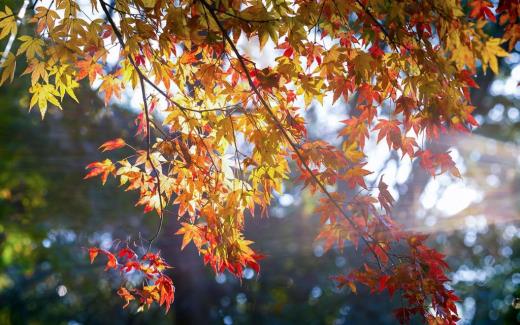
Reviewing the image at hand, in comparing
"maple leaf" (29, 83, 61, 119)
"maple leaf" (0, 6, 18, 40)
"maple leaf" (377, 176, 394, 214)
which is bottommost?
"maple leaf" (377, 176, 394, 214)

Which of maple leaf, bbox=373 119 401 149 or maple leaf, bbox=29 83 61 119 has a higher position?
maple leaf, bbox=29 83 61 119

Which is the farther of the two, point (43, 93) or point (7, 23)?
point (43, 93)

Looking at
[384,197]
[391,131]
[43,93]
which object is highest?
[43,93]

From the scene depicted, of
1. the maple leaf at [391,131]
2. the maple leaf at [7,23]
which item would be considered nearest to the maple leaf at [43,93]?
the maple leaf at [7,23]

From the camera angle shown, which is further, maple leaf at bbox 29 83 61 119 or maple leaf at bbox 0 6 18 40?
maple leaf at bbox 29 83 61 119

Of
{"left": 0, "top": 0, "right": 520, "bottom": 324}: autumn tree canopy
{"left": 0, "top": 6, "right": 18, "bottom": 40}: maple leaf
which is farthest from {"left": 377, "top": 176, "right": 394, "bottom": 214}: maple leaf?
{"left": 0, "top": 6, "right": 18, "bottom": 40}: maple leaf

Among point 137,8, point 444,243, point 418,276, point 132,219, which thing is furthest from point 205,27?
point 444,243

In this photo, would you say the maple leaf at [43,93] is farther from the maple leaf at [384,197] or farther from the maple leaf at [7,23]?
the maple leaf at [384,197]

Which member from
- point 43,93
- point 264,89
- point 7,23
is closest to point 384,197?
point 264,89

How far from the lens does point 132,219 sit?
7.87 metres

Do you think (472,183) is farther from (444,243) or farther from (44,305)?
(44,305)

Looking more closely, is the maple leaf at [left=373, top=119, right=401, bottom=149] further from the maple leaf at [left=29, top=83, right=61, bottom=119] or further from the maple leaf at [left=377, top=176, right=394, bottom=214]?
the maple leaf at [left=29, top=83, right=61, bottom=119]

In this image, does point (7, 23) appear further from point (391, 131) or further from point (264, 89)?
point (391, 131)

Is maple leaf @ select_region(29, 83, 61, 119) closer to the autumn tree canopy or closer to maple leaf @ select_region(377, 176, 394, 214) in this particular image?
the autumn tree canopy
